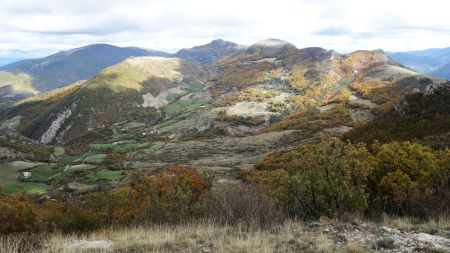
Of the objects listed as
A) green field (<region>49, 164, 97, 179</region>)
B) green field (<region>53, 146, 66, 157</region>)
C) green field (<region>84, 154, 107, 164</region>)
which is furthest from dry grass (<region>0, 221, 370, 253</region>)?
green field (<region>53, 146, 66, 157</region>)

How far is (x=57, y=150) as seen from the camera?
193 metres

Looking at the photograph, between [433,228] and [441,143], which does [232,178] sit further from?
[433,228]

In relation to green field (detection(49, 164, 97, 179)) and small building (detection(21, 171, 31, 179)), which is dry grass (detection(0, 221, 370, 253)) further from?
green field (detection(49, 164, 97, 179))

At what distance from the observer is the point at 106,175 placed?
122250 mm

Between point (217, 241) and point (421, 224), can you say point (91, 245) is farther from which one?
point (421, 224)

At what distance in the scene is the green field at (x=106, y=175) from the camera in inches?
4627

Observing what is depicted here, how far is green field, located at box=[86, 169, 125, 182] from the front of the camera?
117519mm

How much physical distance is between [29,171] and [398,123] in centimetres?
11297

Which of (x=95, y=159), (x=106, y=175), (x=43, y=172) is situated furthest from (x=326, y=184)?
(x=95, y=159)

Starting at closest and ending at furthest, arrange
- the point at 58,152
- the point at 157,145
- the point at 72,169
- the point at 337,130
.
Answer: the point at 72,169, the point at 337,130, the point at 157,145, the point at 58,152

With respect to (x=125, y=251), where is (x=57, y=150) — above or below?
below

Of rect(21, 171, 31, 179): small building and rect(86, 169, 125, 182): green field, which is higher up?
rect(86, 169, 125, 182): green field

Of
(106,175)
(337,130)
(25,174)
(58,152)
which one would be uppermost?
(337,130)

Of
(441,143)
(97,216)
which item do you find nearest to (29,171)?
(97,216)
